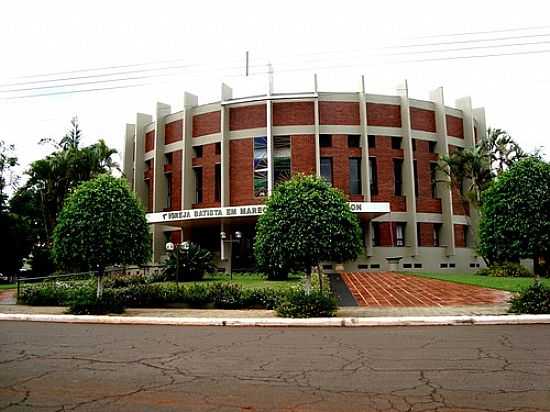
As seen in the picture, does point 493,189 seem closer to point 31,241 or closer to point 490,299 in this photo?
point 490,299

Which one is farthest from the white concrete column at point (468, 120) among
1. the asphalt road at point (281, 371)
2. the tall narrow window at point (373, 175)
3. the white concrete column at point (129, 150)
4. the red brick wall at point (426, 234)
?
the asphalt road at point (281, 371)

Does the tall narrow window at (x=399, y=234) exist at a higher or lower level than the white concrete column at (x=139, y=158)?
lower

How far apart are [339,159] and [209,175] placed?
31.4 ft

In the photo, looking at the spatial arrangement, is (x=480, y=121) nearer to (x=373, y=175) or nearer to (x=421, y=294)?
(x=373, y=175)

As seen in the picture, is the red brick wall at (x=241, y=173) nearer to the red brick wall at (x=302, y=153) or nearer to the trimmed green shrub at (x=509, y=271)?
the red brick wall at (x=302, y=153)

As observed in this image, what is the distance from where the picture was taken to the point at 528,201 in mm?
13445

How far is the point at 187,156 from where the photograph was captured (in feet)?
121

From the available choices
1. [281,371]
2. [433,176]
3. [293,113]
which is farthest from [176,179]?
[281,371]

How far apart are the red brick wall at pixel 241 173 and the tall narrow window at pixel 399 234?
33.9 feet

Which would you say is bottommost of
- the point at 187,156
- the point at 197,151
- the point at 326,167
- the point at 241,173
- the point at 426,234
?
the point at 426,234

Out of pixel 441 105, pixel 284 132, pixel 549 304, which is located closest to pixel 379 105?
pixel 441 105

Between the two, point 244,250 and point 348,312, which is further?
point 244,250

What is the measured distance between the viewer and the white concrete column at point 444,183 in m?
36.0

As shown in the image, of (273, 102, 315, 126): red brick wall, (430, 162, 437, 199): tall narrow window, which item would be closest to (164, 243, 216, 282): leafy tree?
(273, 102, 315, 126): red brick wall
